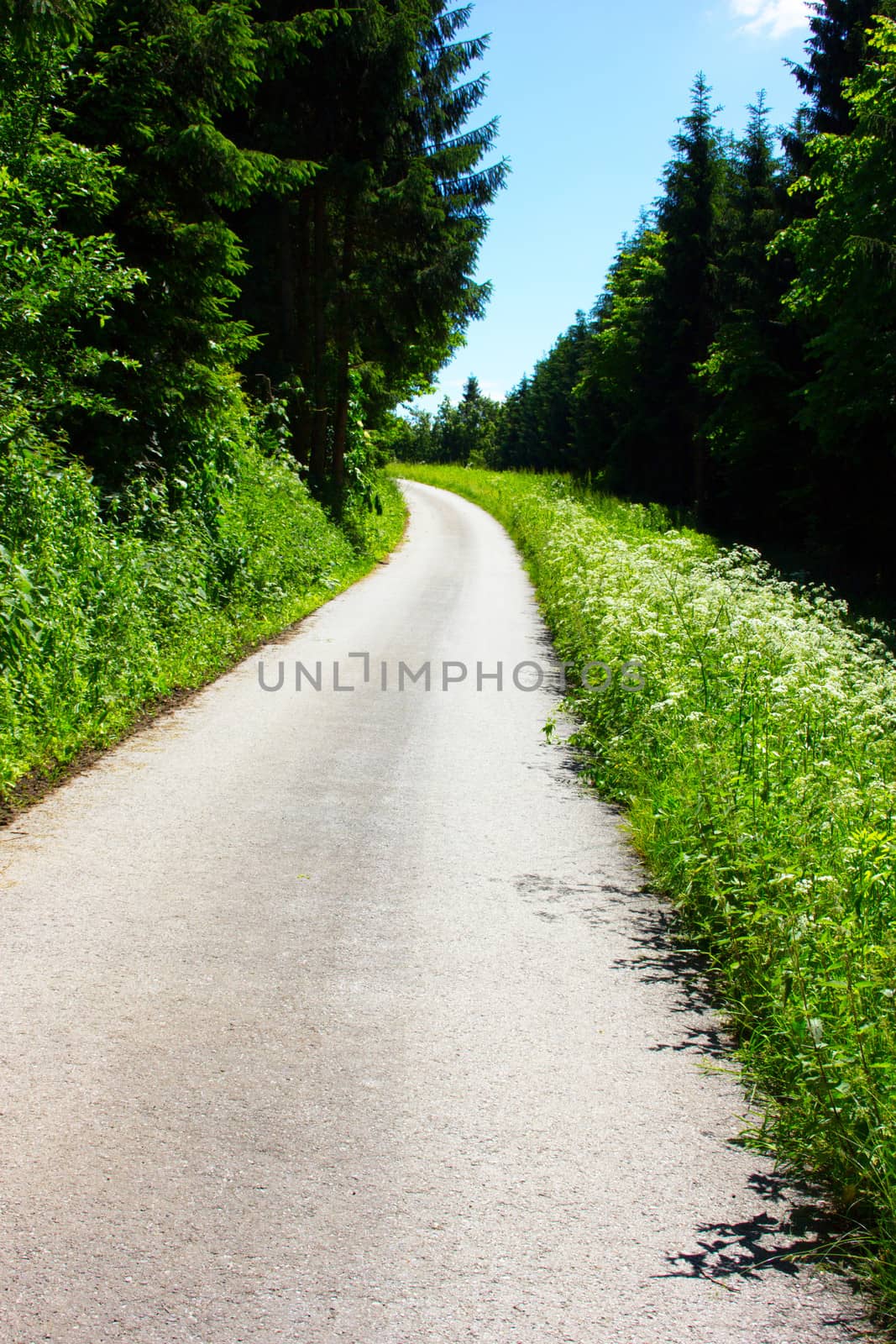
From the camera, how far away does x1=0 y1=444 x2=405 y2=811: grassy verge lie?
24.5 feet

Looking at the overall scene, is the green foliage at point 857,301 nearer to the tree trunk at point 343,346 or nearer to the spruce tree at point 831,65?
the spruce tree at point 831,65

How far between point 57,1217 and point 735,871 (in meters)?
3.46

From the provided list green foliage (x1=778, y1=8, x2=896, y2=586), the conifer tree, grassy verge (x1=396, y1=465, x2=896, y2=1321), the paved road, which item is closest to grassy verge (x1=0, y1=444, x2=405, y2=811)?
the paved road

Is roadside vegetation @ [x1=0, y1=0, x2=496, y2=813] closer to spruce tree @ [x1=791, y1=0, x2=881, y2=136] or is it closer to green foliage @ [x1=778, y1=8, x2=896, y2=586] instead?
green foliage @ [x1=778, y1=8, x2=896, y2=586]

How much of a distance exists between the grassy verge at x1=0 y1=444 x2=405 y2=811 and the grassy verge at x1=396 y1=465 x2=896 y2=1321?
420 cm

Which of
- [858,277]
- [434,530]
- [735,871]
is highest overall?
[858,277]

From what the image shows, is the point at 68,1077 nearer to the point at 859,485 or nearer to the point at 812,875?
the point at 812,875

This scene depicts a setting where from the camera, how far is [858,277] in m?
21.7

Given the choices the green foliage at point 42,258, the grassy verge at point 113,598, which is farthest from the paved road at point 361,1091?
the green foliage at point 42,258

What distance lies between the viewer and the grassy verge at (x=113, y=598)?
7453mm

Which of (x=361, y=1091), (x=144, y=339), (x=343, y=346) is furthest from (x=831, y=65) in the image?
(x=361, y=1091)

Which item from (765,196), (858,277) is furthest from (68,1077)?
(765,196)

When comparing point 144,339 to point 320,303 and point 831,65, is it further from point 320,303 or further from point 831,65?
point 831,65

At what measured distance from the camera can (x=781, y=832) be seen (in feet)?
16.4
